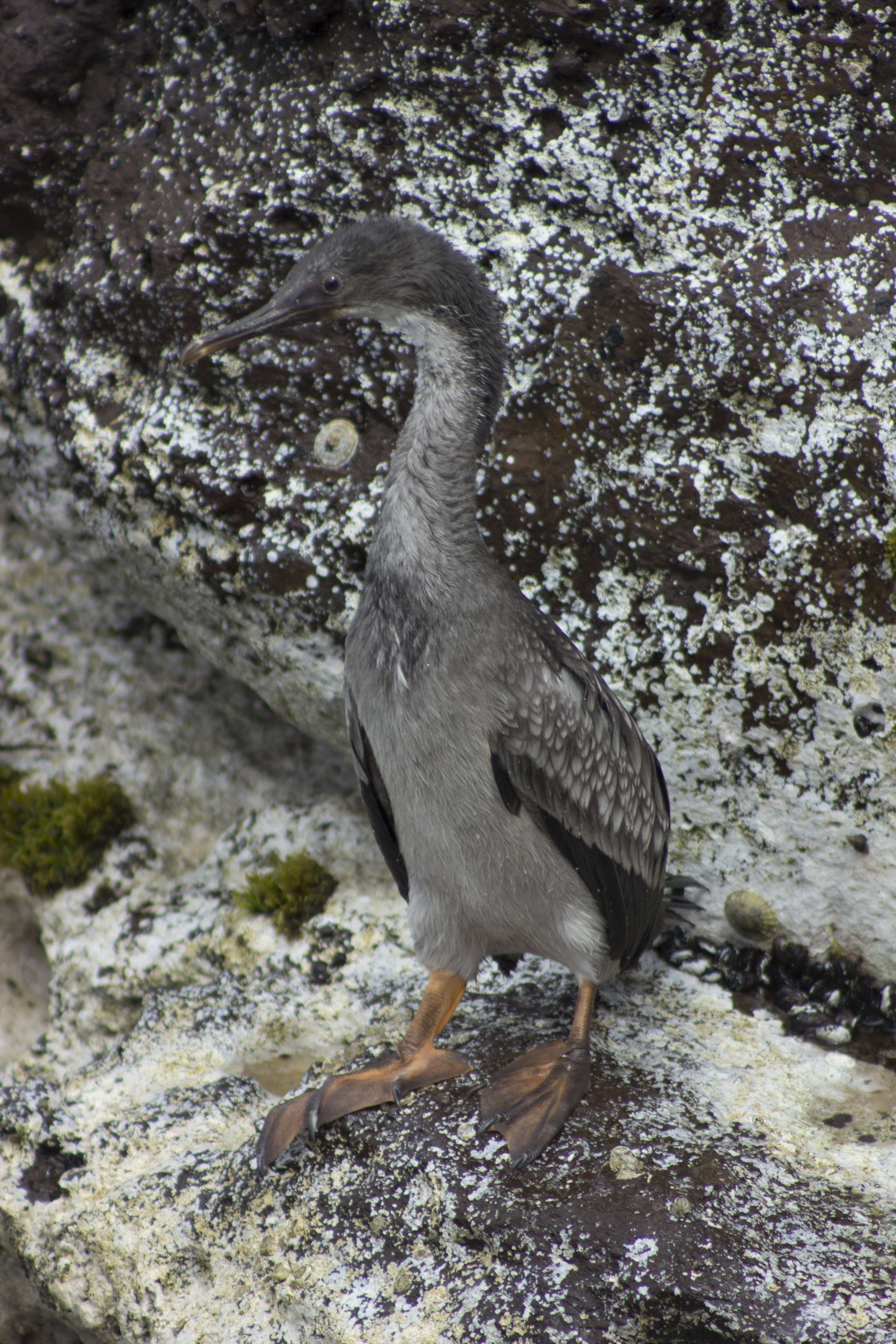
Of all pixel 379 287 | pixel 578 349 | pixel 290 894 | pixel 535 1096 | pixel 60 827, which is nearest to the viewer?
pixel 535 1096

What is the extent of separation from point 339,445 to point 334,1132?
2.83 metres

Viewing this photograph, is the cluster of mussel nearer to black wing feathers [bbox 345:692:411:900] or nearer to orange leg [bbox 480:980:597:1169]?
orange leg [bbox 480:980:597:1169]

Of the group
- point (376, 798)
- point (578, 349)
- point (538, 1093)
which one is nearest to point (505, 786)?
point (376, 798)

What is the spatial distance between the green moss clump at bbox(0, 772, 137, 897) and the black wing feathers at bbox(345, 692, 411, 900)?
1997 mm

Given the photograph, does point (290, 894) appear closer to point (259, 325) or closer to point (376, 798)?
point (376, 798)

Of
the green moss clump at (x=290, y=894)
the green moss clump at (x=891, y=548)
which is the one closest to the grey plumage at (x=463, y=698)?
the green moss clump at (x=891, y=548)

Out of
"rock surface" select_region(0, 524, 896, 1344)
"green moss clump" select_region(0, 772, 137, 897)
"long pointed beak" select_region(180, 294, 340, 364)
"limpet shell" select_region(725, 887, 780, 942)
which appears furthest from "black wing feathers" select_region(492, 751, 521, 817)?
"green moss clump" select_region(0, 772, 137, 897)

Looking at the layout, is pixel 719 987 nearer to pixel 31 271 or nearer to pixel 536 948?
pixel 536 948

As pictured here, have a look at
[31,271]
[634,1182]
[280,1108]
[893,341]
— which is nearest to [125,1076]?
[280,1108]

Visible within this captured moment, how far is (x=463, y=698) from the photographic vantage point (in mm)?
3318

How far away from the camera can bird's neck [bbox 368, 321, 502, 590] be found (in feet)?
10.9

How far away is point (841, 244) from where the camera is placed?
150 inches

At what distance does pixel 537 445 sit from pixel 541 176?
109cm

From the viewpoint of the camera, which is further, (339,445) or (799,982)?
(339,445)
